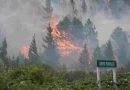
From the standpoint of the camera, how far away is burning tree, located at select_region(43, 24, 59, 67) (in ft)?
91.0

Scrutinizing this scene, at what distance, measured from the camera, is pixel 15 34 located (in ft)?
94.3

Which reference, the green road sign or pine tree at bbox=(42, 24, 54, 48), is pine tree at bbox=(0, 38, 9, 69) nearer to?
pine tree at bbox=(42, 24, 54, 48)

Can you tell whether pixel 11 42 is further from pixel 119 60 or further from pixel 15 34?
pixel 119 60

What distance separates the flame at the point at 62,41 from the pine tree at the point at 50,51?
0.30 meters

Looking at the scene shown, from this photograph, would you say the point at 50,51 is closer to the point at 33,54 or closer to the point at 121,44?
the point at 33,54

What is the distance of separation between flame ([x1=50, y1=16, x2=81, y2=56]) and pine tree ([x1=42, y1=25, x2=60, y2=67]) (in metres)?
0.30

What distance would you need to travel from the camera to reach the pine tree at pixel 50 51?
27.7 metres

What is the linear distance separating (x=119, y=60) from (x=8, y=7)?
10031mm

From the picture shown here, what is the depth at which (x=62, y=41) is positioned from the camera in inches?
1135

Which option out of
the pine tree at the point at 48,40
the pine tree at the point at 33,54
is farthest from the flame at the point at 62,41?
the pine tree at the point at 33,54

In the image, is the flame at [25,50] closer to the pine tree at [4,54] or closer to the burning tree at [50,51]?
the pine tree at [4,54]

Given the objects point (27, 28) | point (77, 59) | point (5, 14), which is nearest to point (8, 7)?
point (5, 14)

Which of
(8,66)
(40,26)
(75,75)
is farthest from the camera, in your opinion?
(40,26)

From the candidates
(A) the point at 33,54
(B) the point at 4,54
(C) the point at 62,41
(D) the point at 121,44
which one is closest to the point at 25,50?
(A) the point at 33,54
